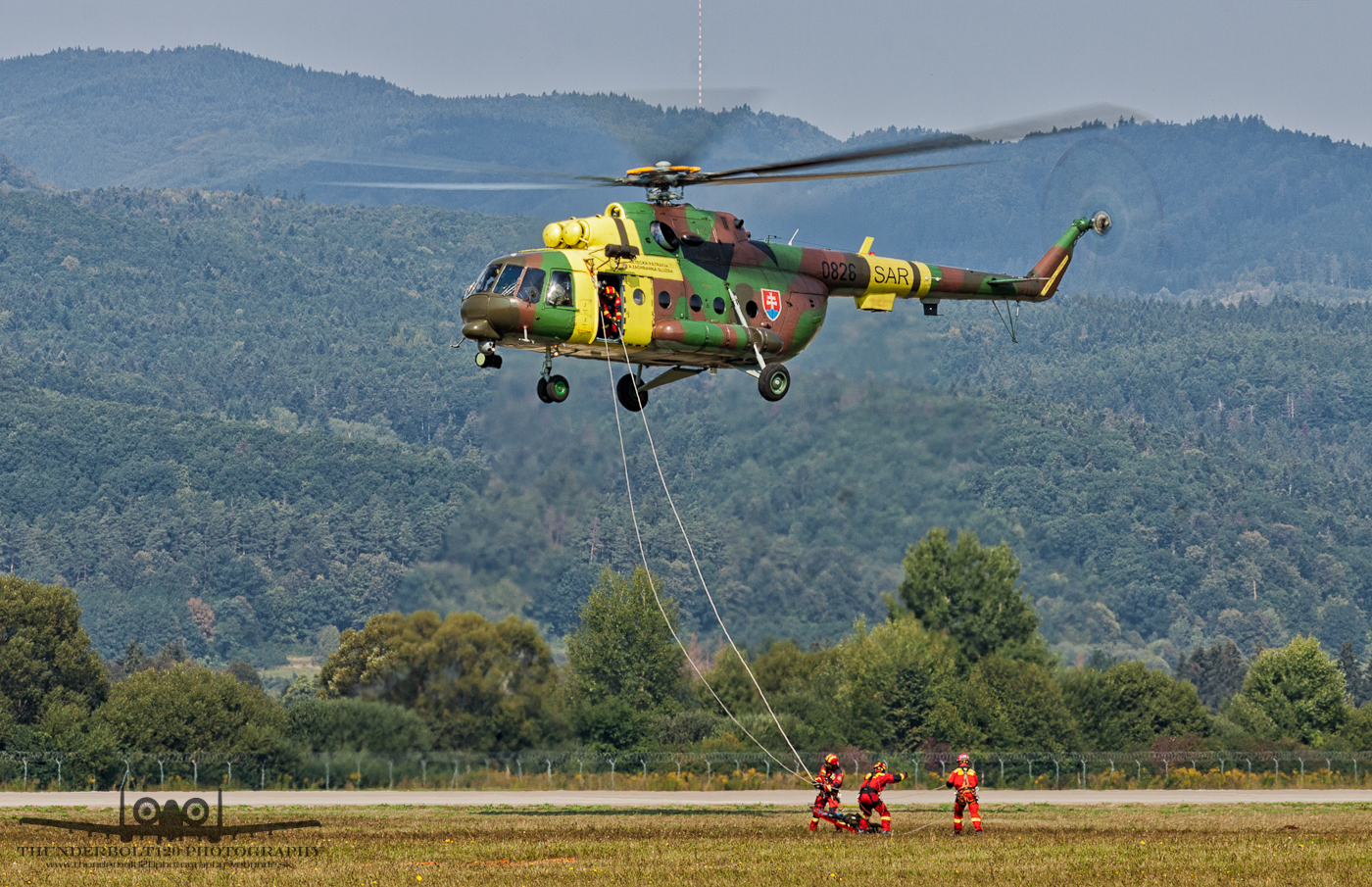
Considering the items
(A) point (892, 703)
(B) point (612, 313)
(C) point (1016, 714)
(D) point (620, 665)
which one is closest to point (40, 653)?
(D) point (620, 665)

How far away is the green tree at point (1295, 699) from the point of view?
94.4m

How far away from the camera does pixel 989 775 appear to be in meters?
73.2

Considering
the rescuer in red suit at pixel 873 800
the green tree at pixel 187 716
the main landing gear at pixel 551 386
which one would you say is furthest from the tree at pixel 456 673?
the rescuer in red suit at pixel 873 800

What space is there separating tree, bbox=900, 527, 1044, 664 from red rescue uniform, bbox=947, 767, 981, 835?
6301cm

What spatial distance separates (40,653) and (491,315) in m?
45.3

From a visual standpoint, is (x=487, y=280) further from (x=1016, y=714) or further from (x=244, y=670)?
(x=244, y=670)

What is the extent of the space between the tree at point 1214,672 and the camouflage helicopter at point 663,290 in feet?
411

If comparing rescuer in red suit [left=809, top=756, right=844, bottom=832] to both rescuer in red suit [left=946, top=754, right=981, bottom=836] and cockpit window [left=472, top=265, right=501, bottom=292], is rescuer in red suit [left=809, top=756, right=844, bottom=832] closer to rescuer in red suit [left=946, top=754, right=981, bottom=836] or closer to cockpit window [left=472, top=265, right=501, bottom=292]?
rescuer in red suit [left=946, top=754, right=981, bottom=836]

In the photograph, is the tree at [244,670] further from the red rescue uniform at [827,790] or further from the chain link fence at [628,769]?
the red rescue uniform at [827,790]

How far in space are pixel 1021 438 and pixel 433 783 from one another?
229 ft

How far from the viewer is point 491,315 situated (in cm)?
3600

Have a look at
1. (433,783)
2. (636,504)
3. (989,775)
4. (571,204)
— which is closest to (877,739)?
(989,775)

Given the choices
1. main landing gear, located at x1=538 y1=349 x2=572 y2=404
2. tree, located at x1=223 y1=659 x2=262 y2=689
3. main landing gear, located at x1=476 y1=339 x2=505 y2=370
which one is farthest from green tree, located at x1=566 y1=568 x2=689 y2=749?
main landing gear, located at x1=476 y1=339 x2=505 y2=370

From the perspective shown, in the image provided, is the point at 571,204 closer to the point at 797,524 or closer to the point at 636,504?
the point at 797,524
